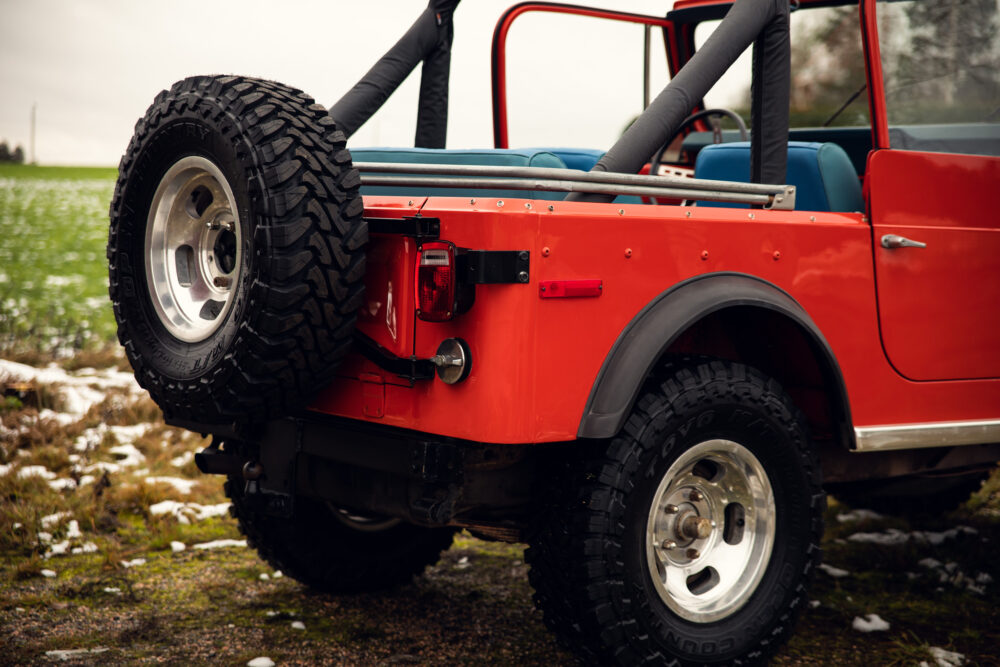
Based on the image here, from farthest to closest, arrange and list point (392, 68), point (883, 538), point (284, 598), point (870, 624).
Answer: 1. point (883, 538)
2. point (392, 68)
3. point (284, 598)
4. point (870, 624)

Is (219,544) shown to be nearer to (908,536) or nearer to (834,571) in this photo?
(834,571)

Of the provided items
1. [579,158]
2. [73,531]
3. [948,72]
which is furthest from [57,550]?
[948,72]

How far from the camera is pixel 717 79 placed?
10.2ft

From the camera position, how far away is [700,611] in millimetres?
2891

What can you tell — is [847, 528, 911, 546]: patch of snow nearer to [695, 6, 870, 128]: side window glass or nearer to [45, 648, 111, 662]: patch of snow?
[695, 6, 870, 128]: side window glass

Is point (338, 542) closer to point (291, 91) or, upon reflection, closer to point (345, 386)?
point (345, 386)

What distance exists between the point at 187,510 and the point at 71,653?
1.62 meters

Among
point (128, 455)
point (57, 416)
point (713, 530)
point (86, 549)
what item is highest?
point (713, 530)

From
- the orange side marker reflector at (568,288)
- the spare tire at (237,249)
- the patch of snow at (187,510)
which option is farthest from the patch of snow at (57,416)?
the orange side marker reflector at (568,288)

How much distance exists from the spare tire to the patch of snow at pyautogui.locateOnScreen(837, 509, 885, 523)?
338 centimetres

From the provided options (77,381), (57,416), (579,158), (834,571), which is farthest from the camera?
(77,381)

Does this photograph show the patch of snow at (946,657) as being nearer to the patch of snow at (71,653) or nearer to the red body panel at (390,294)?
the red body panel at (390,294)

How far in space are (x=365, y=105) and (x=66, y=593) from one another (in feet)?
7.17

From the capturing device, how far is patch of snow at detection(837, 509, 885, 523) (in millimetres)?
5078
